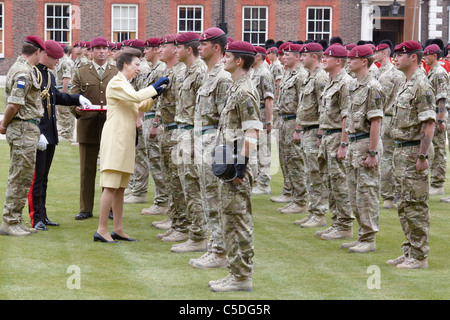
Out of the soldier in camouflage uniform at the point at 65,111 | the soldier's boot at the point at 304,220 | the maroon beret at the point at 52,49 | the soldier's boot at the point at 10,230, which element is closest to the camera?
the soldier's boot at the point at 10,230

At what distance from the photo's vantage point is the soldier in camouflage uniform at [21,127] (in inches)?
361

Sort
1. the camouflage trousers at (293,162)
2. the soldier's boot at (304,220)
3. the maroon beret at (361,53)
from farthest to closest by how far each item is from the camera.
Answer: the camouflage trousers at (293,162) < the soldier's boot at (304,220) < the maroon beret at (361,53)

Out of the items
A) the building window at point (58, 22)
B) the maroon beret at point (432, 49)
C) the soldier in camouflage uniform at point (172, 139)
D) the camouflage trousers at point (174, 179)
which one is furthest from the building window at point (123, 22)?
the camouflage trousers at point (174, 179)

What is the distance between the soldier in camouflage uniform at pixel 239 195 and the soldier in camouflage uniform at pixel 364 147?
7.20ft

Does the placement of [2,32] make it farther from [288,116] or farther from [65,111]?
[288,116]

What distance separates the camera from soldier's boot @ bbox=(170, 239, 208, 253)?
28.6ft

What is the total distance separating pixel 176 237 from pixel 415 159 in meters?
3.15

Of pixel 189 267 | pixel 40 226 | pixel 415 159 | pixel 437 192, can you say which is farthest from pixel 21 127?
pixel 437 192

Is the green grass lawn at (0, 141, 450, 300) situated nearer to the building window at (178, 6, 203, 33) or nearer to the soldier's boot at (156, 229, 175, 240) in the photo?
the soldier's boot at (156, 229, 175, 240)

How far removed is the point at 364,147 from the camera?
8750mm

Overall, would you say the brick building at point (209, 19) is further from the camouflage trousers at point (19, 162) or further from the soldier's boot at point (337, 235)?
the camouflage trousers at point (19, 162)
